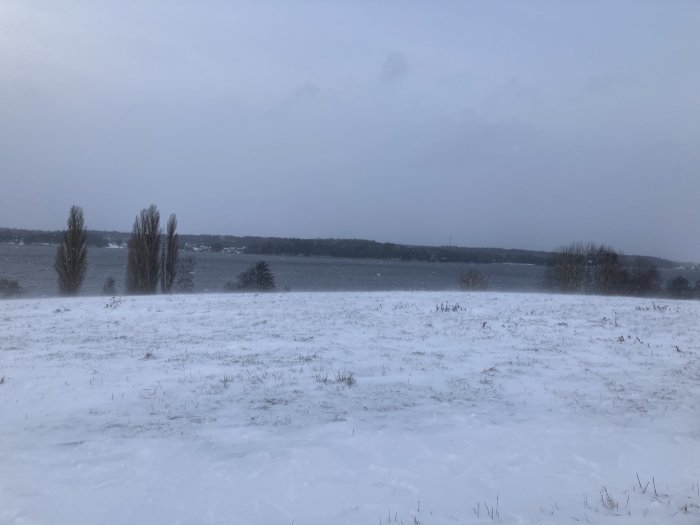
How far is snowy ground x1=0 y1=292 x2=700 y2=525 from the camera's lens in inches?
214

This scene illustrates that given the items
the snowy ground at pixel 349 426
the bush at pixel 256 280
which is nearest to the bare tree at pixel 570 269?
the bush at pixel 256 280

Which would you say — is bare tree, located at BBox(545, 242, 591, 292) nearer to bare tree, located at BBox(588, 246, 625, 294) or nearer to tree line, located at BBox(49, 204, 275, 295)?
bare tree, located at BBox(588, 246, 625, 294)

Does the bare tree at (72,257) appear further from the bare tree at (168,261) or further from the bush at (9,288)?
the bush at (9,288)

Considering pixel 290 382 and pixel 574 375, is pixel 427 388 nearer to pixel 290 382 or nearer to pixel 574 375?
pixel 290 382

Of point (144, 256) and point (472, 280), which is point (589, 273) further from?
point (144, 256)

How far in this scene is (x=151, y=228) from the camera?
42.1 meters

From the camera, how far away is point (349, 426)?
7.57m

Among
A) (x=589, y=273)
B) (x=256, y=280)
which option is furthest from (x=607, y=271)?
(x=256, y=280)

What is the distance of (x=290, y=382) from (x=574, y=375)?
541 cm

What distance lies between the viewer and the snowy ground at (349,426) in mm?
5434

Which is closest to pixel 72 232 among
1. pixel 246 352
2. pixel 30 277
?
pixel 246 352

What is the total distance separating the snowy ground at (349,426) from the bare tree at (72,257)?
2568cm

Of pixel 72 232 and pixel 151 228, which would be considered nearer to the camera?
pixel 72 232

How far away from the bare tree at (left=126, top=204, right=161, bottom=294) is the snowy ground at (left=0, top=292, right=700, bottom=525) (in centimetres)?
2812
